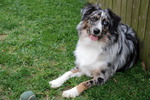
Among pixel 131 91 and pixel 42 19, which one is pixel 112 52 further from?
pixel 42 19

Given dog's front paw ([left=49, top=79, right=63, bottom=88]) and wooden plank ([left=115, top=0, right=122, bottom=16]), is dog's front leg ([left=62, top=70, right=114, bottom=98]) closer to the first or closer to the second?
dog's front paw ([left=49, top=79, right=63, bottom=88])

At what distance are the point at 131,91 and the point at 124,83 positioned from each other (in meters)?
0.22

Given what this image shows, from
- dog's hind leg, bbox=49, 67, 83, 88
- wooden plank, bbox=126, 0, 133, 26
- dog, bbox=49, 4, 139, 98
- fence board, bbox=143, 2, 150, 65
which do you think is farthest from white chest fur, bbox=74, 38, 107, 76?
wooden plank, bbox=126, 0, 133, 26

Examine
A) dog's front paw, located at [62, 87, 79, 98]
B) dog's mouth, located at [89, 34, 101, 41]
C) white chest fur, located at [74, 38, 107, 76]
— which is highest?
dog's mouth, located at [89, 34, 101, 41]

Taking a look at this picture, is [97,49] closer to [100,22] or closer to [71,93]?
[100,22]

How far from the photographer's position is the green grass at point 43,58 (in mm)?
3514

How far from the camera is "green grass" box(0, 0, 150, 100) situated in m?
3.51

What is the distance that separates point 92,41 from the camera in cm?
370

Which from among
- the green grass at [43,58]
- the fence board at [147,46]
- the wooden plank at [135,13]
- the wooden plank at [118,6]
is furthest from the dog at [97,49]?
the wooden plank at [118,6]

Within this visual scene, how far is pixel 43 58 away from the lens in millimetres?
4473

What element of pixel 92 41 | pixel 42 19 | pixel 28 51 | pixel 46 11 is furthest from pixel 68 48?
pixel 46 11

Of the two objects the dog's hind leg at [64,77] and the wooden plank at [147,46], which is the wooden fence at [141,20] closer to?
the wooden plank at [147,46]

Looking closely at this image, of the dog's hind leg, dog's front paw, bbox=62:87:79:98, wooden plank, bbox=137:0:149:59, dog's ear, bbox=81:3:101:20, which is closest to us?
dog's front paw, bbox=62:87:79:98

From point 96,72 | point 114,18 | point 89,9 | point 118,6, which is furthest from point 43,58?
point 118,6
